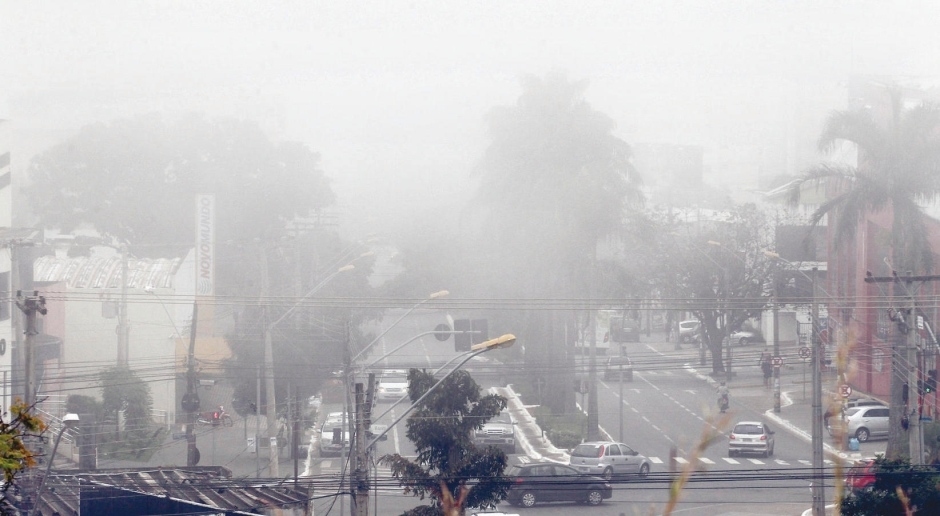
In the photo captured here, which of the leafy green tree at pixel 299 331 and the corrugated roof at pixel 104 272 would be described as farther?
the corrugated roof at pixel 104 272

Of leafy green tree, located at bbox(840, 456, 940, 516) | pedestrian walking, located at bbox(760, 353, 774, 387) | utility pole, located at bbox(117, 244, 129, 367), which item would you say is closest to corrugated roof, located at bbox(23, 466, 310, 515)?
leafy green tree, located at bbox(840, 456, 940, 516)

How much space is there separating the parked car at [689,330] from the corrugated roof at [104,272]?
605 inches

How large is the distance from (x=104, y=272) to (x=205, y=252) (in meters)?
3.10

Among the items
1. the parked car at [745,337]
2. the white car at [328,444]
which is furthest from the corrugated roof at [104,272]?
the parked car at [745,337]

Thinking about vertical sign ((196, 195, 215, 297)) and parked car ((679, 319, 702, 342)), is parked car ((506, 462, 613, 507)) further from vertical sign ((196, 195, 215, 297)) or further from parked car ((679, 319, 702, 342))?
parked car ((679, 319, 702, 342))

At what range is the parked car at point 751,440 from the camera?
19156 millimetres

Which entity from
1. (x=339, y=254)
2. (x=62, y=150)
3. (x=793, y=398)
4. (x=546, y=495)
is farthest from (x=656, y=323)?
(x=546, y=495)

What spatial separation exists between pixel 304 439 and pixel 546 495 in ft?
24.8

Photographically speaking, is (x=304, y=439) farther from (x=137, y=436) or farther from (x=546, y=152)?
(x=546, y=152)

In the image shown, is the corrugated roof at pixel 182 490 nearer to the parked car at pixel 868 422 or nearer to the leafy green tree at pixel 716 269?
the parked car at pixel 868 422

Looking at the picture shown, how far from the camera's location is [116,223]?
31.1 m

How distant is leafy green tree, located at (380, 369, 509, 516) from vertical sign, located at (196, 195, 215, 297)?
13.8 metres

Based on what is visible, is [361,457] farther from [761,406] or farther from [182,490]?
[761,406]

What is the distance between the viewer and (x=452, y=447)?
11.9 meters
